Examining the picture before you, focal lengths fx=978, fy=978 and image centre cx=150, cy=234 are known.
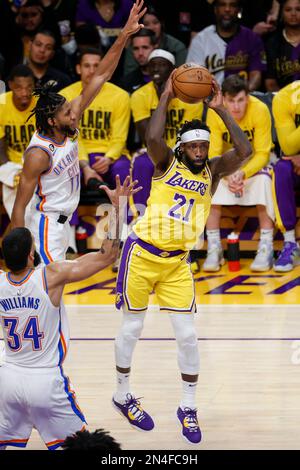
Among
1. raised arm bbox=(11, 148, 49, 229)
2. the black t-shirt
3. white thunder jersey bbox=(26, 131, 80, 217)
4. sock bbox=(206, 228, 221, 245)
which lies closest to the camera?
raised arm bbox=(11, 148, 49, 229)

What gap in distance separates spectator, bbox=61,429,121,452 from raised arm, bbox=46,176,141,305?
81cm

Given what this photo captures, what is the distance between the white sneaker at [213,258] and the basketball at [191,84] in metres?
3.53

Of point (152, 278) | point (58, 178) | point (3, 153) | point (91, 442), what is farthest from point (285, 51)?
point (91, 442)

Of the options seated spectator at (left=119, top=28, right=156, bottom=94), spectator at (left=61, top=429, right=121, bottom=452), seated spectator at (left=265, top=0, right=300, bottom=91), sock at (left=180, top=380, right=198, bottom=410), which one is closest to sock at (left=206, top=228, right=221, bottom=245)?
seated spectator at (left=119, top=28, right=156, bottom=94)

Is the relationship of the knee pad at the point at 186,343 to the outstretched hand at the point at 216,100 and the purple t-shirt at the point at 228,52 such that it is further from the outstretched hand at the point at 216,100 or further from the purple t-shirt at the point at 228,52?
the purple t-shirt at the point at 228,52

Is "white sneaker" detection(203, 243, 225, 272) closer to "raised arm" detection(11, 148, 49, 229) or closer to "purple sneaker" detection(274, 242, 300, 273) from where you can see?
"purple sneaker" detection(274, 242, 300, 273)

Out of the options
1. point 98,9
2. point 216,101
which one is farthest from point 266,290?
point 98,9

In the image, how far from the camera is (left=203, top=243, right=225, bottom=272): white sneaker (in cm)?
987

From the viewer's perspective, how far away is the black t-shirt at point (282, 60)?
10.6m

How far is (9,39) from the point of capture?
11188 mm

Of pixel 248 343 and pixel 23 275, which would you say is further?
pixel 248 343

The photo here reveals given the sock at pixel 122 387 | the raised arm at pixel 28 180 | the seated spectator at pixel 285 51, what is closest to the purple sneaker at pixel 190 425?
the sock at pixel 122 387

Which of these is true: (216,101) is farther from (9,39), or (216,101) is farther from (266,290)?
(9,39)

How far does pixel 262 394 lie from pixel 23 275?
7.17 ft
